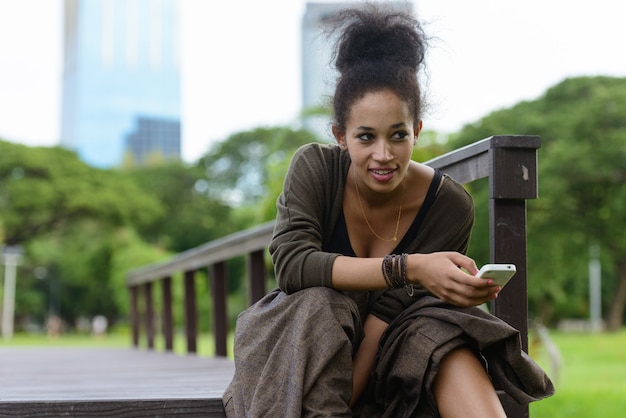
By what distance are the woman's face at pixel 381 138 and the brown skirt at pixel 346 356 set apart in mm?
261

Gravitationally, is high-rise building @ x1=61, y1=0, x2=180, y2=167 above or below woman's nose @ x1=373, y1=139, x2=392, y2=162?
above

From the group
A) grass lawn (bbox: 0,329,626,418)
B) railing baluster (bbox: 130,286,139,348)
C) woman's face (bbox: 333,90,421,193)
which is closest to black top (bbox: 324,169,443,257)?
woman's face (bbox: 333,90,421,193)

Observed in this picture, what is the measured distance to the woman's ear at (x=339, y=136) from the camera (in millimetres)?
1821

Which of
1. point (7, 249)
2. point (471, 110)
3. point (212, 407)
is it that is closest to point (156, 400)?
point (212, 407)

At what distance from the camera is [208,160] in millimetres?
30609

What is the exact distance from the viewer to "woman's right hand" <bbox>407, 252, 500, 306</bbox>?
1526 mm

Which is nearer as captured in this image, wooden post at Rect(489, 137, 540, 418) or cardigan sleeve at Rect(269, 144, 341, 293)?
cardigan sleeve at Rect(269, 144, 341, 293)

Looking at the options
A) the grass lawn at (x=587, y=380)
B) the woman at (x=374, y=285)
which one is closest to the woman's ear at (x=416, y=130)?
the woman at (x=374, y=285)

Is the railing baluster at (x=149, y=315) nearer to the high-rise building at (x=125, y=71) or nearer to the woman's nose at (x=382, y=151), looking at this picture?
the woman's nose at (x=382, y=151)

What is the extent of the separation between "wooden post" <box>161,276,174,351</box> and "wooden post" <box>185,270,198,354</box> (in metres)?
0.43

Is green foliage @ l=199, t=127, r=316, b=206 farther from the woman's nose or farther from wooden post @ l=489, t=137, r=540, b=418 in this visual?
the woman's nose

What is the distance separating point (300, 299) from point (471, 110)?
61.6 ft

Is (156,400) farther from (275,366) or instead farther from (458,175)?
(458,175)

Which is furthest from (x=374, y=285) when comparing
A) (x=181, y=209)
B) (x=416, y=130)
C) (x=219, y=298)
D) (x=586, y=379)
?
(x=181, y=209)
